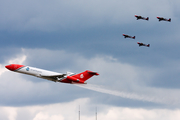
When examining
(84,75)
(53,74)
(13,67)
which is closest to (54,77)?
(53,74)

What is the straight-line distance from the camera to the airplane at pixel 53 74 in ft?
544

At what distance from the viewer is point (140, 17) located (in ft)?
602

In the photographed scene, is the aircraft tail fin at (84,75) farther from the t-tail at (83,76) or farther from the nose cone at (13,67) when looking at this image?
the nose cone at (13,67)

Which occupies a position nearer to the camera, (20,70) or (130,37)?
(20,70)

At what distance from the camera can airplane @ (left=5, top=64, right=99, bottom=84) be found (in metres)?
166

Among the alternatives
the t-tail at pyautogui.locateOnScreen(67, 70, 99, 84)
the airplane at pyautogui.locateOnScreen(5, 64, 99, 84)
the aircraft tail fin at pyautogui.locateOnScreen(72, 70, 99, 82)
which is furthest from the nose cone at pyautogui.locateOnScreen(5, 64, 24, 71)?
the aircraft tail fin at pyautogui.locateOnScreen(72, 70, 99, 82)

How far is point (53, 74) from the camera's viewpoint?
545 ft

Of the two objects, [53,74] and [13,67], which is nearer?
[53,74]

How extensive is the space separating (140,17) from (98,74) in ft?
117

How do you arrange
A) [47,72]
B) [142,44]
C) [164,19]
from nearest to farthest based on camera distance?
[47,72], [164,19], [142,44]

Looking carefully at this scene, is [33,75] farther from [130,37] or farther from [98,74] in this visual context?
[130,37]

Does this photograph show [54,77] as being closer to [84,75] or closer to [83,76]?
[83,76]

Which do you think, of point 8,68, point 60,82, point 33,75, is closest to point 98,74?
point 60,82

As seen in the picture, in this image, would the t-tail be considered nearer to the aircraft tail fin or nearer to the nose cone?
the aircraft tail fin
